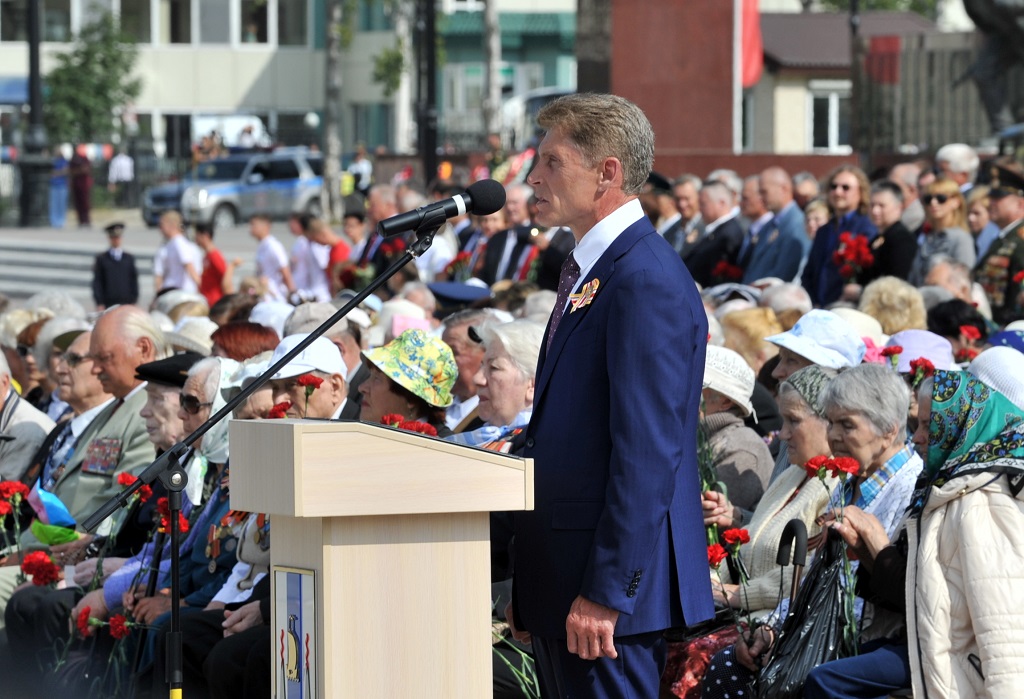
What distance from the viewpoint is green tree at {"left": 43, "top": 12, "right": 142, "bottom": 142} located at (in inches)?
1686

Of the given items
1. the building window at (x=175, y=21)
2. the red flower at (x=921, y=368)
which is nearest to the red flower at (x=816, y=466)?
the red flower at (x=921, y=368)

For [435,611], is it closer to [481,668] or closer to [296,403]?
[481,668]

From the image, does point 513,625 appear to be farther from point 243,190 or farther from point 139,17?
point 139,17

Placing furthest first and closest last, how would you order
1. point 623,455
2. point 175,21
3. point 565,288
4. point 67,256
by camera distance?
point 175,21, point 67,256, point 565,288, point 623,455

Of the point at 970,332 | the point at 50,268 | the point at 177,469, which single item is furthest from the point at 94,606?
the point at 50,268

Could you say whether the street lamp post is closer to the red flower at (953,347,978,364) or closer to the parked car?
the parked car

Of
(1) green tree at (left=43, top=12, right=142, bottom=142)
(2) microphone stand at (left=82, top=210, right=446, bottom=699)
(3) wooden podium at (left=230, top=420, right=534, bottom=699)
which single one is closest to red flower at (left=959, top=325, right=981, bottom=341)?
(2) microphone stand at (left=82, top=210, right=446, bottom=699)

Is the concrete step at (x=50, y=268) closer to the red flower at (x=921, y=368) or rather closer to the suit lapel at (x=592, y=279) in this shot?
the red flower at (x=921, y=368)

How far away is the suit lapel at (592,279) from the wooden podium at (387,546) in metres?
0.37

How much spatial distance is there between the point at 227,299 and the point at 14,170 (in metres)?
25.4

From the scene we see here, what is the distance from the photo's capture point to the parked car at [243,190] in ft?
116

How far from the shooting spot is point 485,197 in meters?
4.12

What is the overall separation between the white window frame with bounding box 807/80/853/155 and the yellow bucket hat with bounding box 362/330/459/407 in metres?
34.4

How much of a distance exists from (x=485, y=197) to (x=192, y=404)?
294 centimetres
